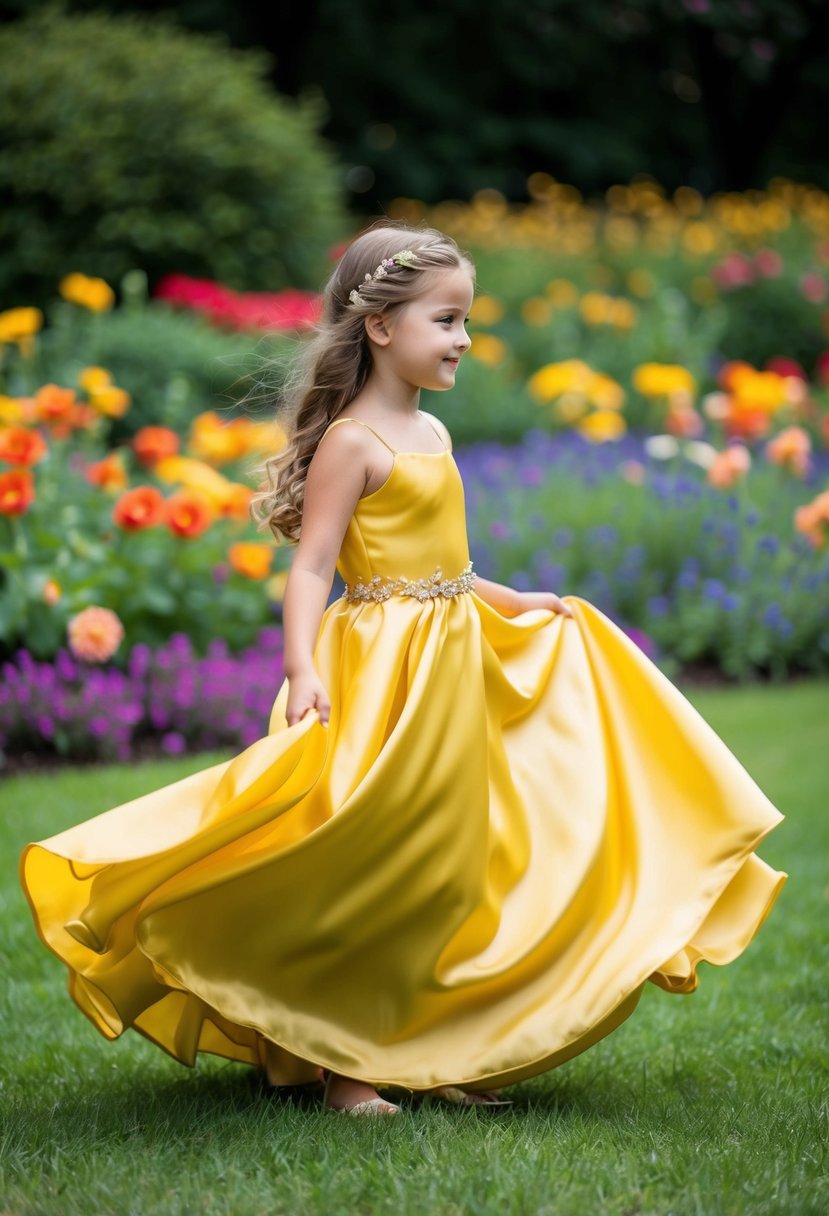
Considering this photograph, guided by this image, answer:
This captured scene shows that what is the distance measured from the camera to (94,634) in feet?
17.2

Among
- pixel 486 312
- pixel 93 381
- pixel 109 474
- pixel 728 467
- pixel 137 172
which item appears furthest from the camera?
pixel 486 312

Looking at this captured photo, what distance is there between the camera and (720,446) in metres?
8.51

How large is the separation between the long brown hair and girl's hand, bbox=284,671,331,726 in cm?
44

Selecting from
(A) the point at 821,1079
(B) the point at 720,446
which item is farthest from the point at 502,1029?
(B) the point at 720,446

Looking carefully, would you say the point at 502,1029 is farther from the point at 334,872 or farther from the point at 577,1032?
the point at 334,872

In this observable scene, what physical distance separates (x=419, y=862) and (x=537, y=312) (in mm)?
10087

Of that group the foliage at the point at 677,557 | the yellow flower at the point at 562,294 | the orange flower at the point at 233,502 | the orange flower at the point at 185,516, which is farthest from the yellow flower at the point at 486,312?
the orange flower at the point at 185,516

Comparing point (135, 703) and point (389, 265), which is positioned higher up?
point (389, 265)

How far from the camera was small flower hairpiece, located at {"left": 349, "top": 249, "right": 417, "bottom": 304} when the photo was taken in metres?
2.90

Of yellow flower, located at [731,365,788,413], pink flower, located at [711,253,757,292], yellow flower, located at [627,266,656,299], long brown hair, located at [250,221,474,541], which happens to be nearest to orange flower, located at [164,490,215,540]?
long brown hair, located at [250,221,474,541]

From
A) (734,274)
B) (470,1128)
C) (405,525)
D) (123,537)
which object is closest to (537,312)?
(734,274)

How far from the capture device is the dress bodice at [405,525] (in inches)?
115

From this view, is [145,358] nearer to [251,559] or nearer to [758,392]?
[251,559]

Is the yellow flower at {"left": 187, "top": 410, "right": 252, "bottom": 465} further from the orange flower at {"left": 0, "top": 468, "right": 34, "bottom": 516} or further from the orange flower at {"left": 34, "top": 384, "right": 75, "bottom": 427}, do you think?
the orange flower at {"left": 0, "top": 468, "right": 34, "bottom": 516}
